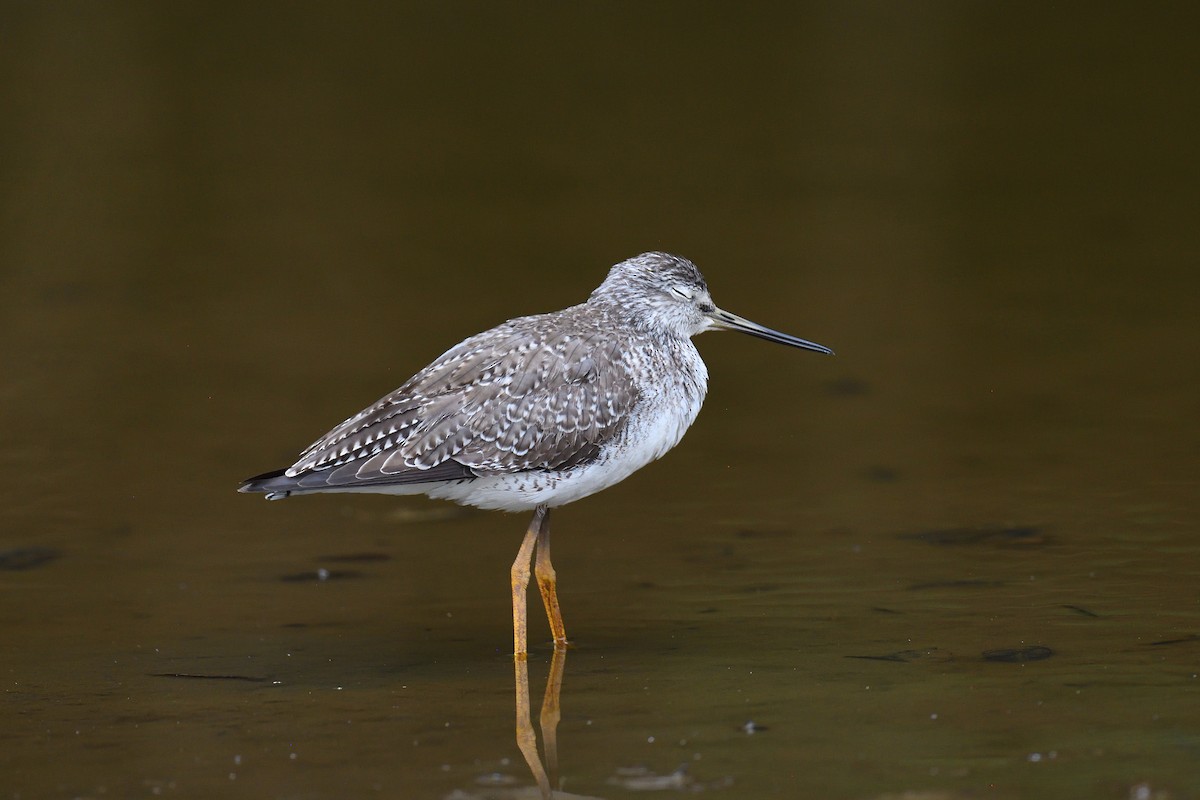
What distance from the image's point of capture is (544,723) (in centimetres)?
732

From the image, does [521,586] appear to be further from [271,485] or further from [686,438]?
[686,438]

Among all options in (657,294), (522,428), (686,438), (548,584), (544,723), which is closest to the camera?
(544,723)

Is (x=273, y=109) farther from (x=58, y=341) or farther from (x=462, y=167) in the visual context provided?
(x=58, y=341)

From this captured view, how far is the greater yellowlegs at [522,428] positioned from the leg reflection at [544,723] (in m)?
0.20

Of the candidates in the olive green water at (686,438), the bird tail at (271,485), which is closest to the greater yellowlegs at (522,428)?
the bird tail at (271,485)

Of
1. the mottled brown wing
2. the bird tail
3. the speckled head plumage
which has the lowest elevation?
the bird tail

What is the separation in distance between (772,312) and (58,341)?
5163mm

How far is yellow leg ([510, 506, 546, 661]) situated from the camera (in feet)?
26.9

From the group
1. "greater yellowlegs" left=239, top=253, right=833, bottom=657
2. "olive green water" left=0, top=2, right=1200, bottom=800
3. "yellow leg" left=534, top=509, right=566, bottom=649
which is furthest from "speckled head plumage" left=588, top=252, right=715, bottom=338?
"olive green water" left=0, top=2, right=1200, bottom=800

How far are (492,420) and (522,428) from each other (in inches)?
5.7

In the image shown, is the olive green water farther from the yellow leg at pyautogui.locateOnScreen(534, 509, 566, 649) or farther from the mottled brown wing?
the mottled brown wing

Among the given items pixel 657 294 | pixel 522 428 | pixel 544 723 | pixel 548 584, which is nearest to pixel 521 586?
pixel 548 584

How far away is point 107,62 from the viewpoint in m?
18.9

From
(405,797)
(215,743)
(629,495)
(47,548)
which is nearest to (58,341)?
(47,548)
